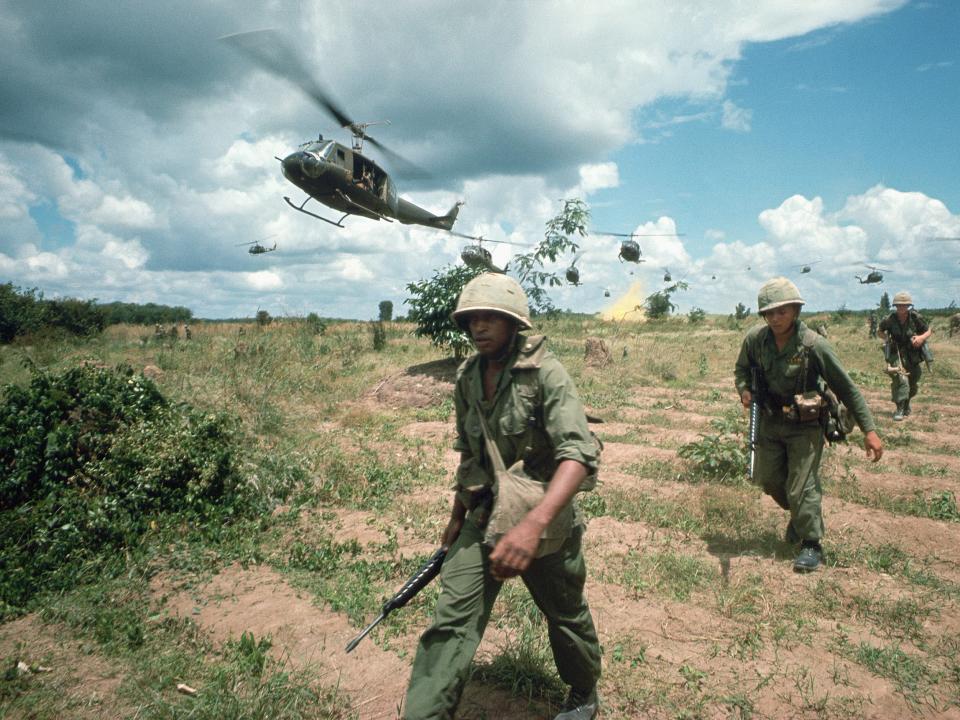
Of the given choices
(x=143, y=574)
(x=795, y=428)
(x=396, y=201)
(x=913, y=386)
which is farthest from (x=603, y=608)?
(x=396, y=201)

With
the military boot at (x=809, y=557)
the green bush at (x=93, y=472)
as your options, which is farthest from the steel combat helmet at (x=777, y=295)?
the green bush at (x=93, y=472)

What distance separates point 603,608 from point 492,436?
2.05 m

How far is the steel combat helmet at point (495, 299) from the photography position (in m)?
2.46

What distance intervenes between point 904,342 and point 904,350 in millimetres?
148

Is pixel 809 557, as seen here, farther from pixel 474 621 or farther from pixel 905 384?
pixel 905 384

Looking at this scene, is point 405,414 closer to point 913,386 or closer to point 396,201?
point 396,201

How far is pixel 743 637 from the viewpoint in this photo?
11.5 ft

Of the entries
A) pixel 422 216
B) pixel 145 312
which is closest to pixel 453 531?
pixel 422 216

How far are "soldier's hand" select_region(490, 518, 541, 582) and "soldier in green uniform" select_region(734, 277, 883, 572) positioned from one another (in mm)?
2907

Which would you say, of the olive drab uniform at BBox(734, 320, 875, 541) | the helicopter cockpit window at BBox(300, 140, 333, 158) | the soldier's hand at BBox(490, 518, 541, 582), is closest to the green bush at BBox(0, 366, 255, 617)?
the soldier's hand at BBox(490, 518, 541, 582)

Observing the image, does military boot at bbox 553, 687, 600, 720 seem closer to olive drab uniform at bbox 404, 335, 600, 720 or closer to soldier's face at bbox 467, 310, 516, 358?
olive drab uniform at bbox 404, 335, 600, 720

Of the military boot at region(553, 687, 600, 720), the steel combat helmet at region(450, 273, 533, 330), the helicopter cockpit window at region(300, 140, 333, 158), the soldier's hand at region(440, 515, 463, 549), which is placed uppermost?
the helicopter cockpit window at region(300, 140, 333, 158)

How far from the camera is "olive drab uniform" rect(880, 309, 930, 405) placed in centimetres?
959

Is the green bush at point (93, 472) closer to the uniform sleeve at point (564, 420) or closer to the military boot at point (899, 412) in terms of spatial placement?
the uniform sleeve at point (564, 420)
